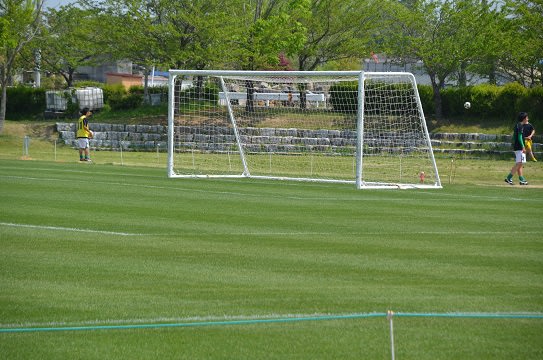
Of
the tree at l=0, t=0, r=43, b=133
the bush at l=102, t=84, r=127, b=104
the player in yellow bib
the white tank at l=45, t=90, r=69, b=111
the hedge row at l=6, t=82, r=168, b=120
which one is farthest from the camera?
the bush at l=102, t=84, r=127, b=104

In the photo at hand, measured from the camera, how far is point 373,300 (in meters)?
9.28

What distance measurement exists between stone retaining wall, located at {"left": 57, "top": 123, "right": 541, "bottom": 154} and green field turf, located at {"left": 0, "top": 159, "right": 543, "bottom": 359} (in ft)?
52.1

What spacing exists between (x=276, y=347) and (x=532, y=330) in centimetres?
253

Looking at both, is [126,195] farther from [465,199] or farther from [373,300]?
[373,300]

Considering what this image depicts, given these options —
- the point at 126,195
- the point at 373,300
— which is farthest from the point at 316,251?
the point at 126,195

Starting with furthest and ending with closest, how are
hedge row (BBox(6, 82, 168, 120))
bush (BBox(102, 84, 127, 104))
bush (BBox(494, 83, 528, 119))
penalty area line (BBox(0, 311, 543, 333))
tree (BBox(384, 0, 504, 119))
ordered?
bush (BBox(102, 84, 127, 104))
hedge row (BBox(6, 82, 168, 120))
tree (BBox(384, 0, 504, 119))
bush (BBox(494, 83, 528, 119))
penalty area line (BBox(0, 311, 543, 333))

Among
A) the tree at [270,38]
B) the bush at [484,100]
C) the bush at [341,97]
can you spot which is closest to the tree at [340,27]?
the tree at [270,38]

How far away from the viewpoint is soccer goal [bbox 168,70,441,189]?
28.4 metres

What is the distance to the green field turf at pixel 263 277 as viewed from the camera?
780 cm

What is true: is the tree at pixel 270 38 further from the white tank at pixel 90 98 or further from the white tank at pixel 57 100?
the white tank at pixel 57 100

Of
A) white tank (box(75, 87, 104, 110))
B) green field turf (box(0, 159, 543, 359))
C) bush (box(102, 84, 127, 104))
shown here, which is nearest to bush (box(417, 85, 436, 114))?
bush (box(102, 84, 127, 104))

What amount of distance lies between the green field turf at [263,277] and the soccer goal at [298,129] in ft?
29.5

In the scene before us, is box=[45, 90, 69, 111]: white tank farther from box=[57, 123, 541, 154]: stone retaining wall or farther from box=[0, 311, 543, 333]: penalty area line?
box=[0, 311, 543, 333]: penalty area line

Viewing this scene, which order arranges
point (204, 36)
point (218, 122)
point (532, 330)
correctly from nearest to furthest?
1. point (532, 330)
2. point (218, 122)
3. point (204, 36)
